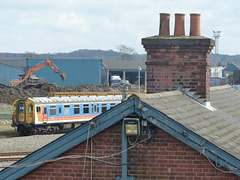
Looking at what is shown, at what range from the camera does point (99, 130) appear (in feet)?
23.2

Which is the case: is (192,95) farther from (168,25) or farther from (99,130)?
(99,130)

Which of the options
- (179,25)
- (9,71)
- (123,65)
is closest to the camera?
(179,25)

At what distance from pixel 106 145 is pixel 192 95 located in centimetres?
382

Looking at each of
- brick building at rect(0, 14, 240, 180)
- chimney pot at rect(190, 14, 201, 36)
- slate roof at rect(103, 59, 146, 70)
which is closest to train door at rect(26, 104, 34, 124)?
chimney pot at rect(190, 14, 201, 36)

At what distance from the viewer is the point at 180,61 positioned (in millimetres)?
10578

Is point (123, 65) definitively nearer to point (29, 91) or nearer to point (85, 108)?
point (29, 91)

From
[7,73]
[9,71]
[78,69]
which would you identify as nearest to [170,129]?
[78,69]

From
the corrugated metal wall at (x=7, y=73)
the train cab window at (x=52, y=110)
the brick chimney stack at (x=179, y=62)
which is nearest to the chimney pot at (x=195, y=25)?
the brick chimney stack at (x=179, y=62)

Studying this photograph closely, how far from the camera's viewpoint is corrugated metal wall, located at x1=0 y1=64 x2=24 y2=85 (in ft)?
310

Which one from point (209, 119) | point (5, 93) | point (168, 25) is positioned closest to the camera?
point (209, 119)

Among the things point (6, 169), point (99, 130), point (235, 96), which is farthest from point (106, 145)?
point (235, 96)

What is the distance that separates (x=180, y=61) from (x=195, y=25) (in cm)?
148

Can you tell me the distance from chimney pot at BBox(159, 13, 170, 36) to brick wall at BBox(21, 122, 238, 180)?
478 cm

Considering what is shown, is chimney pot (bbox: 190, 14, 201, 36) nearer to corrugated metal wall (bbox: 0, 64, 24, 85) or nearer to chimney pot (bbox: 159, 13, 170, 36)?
chimney pot (bbox: 159, 13, 170, 36)
